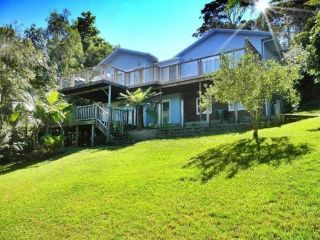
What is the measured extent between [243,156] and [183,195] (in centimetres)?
337

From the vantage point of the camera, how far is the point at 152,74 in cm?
2517

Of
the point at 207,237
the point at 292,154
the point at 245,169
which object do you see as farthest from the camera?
the point at 292,154

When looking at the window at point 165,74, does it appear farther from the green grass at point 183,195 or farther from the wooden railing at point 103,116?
the green grass at point 183,195

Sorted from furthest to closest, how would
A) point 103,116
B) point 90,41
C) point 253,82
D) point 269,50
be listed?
point 90,41 < point 269,50 < point 103,116 < point 253,82

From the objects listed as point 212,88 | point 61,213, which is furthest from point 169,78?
point 61,213

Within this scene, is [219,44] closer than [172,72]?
No

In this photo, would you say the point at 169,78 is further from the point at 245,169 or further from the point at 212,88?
the point at 245,169

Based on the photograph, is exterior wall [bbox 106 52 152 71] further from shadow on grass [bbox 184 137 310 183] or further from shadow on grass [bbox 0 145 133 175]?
shadow on grass [bbox 184 137 310 183]

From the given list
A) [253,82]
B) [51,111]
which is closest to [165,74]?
[51,111]

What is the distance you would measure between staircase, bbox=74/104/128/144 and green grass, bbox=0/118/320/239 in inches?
285

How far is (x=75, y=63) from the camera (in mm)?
47781

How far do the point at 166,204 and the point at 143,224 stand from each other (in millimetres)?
1019

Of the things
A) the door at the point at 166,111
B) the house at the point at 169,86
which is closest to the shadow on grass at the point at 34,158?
the house at the point at 169,86

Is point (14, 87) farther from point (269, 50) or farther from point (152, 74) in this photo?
point (269, 50)
